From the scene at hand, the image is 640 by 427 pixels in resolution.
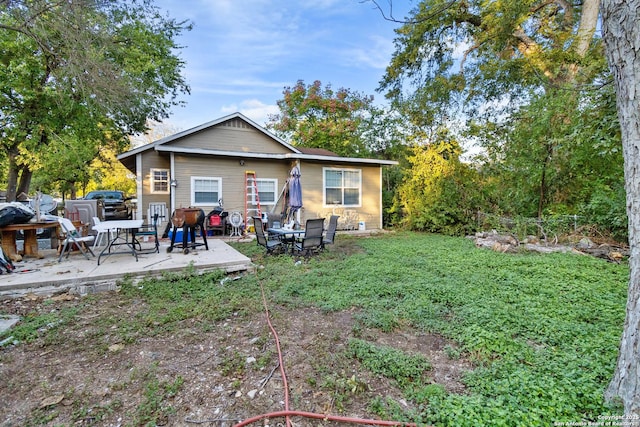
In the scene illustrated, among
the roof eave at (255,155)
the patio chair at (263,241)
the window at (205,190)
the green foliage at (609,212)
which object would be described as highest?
the roof eave at (255,155)

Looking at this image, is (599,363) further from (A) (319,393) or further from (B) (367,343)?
(A) (319,393)

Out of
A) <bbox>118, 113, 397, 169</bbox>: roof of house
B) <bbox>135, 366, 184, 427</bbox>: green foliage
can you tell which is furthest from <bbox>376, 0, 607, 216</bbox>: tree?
<bbox>118, 113, 397, 169</bbox>: roof of house

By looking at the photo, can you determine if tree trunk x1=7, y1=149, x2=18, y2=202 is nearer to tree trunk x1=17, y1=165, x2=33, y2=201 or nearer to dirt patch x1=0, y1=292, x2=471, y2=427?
tree trunk x1=17, y1=165, x2=33, y2=201

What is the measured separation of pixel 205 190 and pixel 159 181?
5.52 ft

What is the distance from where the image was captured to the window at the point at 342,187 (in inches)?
454

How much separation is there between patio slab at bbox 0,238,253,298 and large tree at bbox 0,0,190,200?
3.53 meters

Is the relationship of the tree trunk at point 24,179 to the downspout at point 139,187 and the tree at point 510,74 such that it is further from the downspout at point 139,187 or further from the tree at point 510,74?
the tree at point 510,74

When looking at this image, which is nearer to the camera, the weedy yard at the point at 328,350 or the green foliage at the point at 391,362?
the weedy yard at the point at 328,350

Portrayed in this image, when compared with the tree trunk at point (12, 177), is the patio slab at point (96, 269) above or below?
below

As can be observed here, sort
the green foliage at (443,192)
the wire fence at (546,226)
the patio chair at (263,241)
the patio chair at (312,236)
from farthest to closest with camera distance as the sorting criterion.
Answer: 1. the green foliage at (443,192)
2. the wire fence at (546,226)
3. the patio chair at (263,241)
4. the patio chair at (312,236)

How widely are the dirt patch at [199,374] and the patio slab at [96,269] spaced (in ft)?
3.74

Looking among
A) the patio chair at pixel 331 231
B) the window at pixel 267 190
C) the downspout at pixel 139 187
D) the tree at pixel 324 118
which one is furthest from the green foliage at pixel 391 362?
the tree at pixel 324 118

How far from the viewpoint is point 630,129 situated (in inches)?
64.7

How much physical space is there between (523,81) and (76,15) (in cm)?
1420
